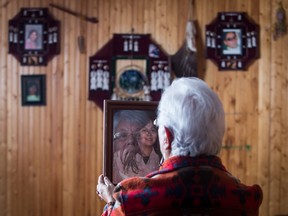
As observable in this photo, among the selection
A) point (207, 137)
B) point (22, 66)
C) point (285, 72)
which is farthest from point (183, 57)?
point (207, 137)

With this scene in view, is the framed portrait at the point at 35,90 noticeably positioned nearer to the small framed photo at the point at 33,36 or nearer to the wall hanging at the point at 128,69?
the small framed photo at the point at 33,36

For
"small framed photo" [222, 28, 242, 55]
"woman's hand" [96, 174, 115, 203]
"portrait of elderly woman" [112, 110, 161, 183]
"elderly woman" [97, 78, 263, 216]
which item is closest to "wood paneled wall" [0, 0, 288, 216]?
"small framed photo" [222, 28, 242, 55]

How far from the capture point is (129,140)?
2.03 meters

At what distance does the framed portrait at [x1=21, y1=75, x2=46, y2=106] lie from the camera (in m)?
4.42

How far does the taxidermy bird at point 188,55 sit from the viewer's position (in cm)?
429

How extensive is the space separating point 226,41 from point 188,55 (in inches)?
19.1

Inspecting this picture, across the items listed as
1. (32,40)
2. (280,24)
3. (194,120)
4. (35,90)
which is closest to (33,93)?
(35,90)

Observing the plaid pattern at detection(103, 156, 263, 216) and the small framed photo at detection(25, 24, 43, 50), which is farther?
the small framed photo at detection(25, 24, 43, 50)

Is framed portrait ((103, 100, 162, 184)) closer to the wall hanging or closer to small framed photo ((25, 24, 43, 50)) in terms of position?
the wall hanging

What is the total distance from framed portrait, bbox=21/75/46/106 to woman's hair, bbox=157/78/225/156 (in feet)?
10.7

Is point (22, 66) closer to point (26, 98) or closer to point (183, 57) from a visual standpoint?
point (26, 98)

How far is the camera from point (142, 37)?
4.38 m

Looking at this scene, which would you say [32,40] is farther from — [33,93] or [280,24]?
[280,24]

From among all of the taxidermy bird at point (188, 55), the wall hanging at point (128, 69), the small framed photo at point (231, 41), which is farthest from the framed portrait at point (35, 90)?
the small framed photo at point (231, 41)
